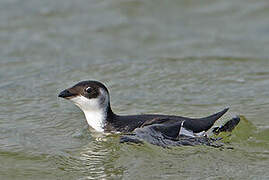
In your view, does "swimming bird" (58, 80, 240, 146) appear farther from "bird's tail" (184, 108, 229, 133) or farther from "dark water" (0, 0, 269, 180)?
"dark water" (0, 0, 269, 180)

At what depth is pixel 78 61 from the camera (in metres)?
13.7

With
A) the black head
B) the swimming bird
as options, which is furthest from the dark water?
the black head

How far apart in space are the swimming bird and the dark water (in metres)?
0.16

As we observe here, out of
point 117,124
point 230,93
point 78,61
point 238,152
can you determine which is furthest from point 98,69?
point 238,152

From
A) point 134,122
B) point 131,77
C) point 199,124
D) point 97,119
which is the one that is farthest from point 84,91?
point 131,77

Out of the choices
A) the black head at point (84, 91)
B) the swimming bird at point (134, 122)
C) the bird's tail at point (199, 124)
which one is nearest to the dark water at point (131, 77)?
the swimming bird at point (134, 122)

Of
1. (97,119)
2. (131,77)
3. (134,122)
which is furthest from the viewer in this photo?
(131,77)

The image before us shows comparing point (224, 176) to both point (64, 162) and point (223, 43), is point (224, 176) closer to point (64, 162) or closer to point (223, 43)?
point (64, 162)

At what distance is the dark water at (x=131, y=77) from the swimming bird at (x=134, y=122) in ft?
0.54

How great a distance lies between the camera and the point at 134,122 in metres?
9.04

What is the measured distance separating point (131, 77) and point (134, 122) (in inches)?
139

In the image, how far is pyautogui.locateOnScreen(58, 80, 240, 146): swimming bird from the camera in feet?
28.6

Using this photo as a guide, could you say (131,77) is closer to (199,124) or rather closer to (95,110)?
(95,110)

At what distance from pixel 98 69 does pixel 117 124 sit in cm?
406
